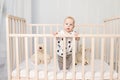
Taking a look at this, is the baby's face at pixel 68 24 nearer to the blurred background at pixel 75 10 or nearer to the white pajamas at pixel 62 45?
the white pajamas at pixel 62 45

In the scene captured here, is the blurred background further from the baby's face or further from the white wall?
the baby's face

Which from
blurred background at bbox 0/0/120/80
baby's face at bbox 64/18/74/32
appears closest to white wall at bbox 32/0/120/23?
blurred background at bbox 0/0/120/80

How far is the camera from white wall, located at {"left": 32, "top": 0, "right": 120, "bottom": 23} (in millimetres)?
2438

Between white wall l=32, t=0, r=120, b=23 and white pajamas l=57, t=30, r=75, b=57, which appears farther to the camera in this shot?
white wall l=32, t=0, r=120, b=23

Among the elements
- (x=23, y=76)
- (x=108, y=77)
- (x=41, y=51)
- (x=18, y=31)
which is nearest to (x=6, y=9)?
(x=18, y=31)

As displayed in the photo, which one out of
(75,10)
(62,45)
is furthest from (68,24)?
(75,10)

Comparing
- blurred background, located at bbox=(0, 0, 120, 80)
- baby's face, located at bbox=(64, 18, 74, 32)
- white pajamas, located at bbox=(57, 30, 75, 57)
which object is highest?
blurred background, located at bbox=(0, 0, 120, 80)

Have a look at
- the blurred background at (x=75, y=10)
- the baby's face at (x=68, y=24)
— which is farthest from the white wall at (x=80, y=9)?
the baby's face at (x=68, y=24)

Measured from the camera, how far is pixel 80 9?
2443 mm

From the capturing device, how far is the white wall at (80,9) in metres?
2.44

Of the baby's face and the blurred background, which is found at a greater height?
the blurred background

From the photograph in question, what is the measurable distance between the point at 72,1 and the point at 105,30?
0.55 m

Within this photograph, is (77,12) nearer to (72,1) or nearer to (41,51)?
(72,1)

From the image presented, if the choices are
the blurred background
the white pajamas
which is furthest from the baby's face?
the blurred background
